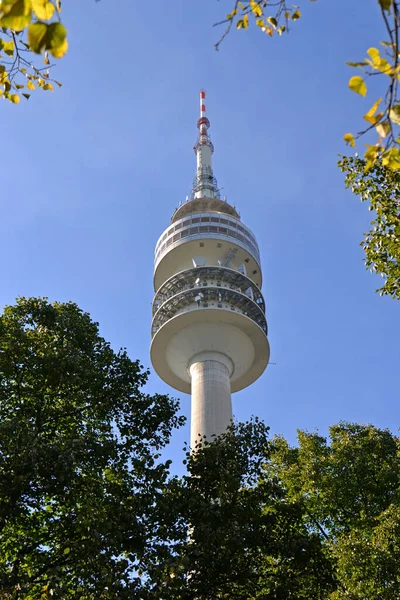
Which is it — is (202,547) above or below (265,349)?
below

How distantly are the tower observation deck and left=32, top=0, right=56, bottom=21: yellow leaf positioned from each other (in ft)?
98.9

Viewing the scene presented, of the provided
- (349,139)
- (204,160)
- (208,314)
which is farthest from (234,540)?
(204,160)

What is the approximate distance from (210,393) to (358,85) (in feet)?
103

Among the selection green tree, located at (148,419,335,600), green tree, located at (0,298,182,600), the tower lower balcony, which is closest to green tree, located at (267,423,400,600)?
green tree, located at (148,419,335,600)

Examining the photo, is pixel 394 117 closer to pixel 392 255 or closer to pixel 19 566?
pixel 392 255

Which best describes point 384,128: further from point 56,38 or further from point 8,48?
point 8,48

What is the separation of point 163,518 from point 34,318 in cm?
683

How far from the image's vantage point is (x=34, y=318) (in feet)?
52.3

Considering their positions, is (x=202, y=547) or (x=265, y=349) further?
(x=265, y=349)

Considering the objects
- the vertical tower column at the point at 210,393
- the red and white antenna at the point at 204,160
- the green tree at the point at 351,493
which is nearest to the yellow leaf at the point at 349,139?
the green tree at the point at 351,493

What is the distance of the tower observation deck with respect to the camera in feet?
114

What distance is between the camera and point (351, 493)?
20.2m

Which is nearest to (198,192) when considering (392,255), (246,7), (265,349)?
(265,349)

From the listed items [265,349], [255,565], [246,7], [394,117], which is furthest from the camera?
[265,349]
